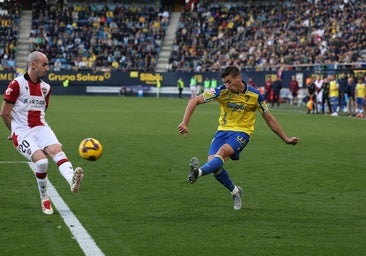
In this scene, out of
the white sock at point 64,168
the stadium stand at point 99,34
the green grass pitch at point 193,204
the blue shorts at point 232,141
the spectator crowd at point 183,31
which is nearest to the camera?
the green grass pitch at point 193,204

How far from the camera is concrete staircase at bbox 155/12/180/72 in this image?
64062 mm

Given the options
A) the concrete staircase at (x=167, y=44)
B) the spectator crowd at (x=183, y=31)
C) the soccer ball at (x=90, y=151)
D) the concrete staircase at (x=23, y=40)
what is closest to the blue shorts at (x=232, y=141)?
the soccer ball at (x=90, y=151)

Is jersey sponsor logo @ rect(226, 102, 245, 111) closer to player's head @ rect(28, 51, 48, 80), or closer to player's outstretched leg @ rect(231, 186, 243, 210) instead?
player's outstretched leg @ rect(231, 186, 243, 210)

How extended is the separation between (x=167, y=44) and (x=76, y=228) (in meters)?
58.5

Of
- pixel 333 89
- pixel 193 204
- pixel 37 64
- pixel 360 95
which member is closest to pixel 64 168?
pixel 37 64

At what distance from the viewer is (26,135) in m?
9.61

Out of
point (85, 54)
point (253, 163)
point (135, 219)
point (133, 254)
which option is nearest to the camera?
point (133, 254)

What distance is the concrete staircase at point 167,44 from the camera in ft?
210

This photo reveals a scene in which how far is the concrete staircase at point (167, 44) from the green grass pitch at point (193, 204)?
43.9 metres

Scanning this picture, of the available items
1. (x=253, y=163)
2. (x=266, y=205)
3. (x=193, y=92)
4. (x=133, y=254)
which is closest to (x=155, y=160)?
(x=253, y=163)

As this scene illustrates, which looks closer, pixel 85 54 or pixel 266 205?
pixel 266 205

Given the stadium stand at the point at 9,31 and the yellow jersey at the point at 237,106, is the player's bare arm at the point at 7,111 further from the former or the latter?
the stadium stand at the point at 9,31

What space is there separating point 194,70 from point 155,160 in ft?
145

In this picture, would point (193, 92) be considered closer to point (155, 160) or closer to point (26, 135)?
point (155, 160)
